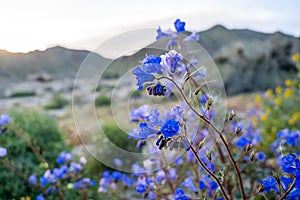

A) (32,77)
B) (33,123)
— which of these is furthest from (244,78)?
(32,77)

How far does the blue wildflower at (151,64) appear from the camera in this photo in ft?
4.97

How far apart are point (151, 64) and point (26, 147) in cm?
311

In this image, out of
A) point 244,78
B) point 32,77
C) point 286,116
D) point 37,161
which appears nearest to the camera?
point 37,161

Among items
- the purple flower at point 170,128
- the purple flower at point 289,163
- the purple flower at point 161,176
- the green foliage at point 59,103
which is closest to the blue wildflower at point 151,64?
the purple flower at point 170,128

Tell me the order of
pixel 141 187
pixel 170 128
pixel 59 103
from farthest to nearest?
pixel 59 103 < pixel 141 187 < pixel 170 128

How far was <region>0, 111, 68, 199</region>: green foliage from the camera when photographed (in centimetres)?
371

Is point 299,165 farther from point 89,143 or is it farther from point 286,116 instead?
point 89,143

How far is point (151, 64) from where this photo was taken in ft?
5.00

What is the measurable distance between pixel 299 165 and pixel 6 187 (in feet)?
9.44

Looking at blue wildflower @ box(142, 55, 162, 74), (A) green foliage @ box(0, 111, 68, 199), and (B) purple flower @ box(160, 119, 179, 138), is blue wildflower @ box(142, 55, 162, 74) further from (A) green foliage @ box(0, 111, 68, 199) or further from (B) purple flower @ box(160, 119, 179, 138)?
(A) green foliage @ box(0, 111, 68, 199)

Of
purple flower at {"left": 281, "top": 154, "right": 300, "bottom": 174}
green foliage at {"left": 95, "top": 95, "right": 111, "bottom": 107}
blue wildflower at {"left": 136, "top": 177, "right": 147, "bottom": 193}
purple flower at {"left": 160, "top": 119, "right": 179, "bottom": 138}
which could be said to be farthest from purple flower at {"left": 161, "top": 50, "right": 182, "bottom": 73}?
green foliage at {"left": 95, "top": 95, "right": 111, "bottom": 107}

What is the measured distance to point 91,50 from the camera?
308 cm

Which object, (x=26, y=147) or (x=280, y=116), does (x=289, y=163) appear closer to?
(x=26, y=147)

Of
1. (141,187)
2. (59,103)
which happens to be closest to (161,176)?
(141,187)
